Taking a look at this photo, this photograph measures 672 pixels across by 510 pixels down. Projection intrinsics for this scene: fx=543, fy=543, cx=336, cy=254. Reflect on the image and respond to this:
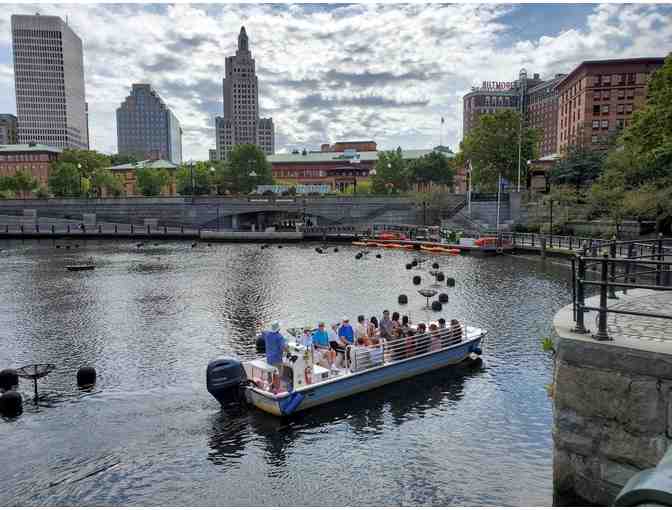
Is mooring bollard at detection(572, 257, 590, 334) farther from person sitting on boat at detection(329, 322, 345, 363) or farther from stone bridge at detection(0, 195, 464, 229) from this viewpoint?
stone bridge at detection(0, 195, 464, 229)

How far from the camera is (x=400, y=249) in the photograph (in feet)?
222

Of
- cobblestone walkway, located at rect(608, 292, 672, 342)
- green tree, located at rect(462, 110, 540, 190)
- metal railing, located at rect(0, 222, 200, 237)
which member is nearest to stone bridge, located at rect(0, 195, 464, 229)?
metal railing, located at rect(0, 222, 200, 237)

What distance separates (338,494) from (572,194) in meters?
63.4

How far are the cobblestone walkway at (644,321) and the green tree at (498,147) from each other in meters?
82.6

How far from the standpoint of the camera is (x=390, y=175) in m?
134

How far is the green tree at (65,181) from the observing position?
4973 inches

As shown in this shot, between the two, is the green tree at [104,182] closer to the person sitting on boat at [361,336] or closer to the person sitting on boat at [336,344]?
the person sitting on boat at [336,344]

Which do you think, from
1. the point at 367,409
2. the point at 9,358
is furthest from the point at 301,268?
the point at 367,409

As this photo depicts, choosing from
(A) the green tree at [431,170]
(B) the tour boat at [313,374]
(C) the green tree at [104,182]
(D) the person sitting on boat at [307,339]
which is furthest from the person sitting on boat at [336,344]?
(C) the green tree at [104,182]

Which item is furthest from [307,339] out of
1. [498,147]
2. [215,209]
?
[215,209]

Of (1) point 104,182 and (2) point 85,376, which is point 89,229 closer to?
(1) point 104,182

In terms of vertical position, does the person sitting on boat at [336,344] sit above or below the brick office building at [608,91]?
below

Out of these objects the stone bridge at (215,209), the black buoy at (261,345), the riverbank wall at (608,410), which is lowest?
the black buoy at (261,345)

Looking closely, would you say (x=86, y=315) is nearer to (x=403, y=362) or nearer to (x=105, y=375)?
(x=105, y=375)
